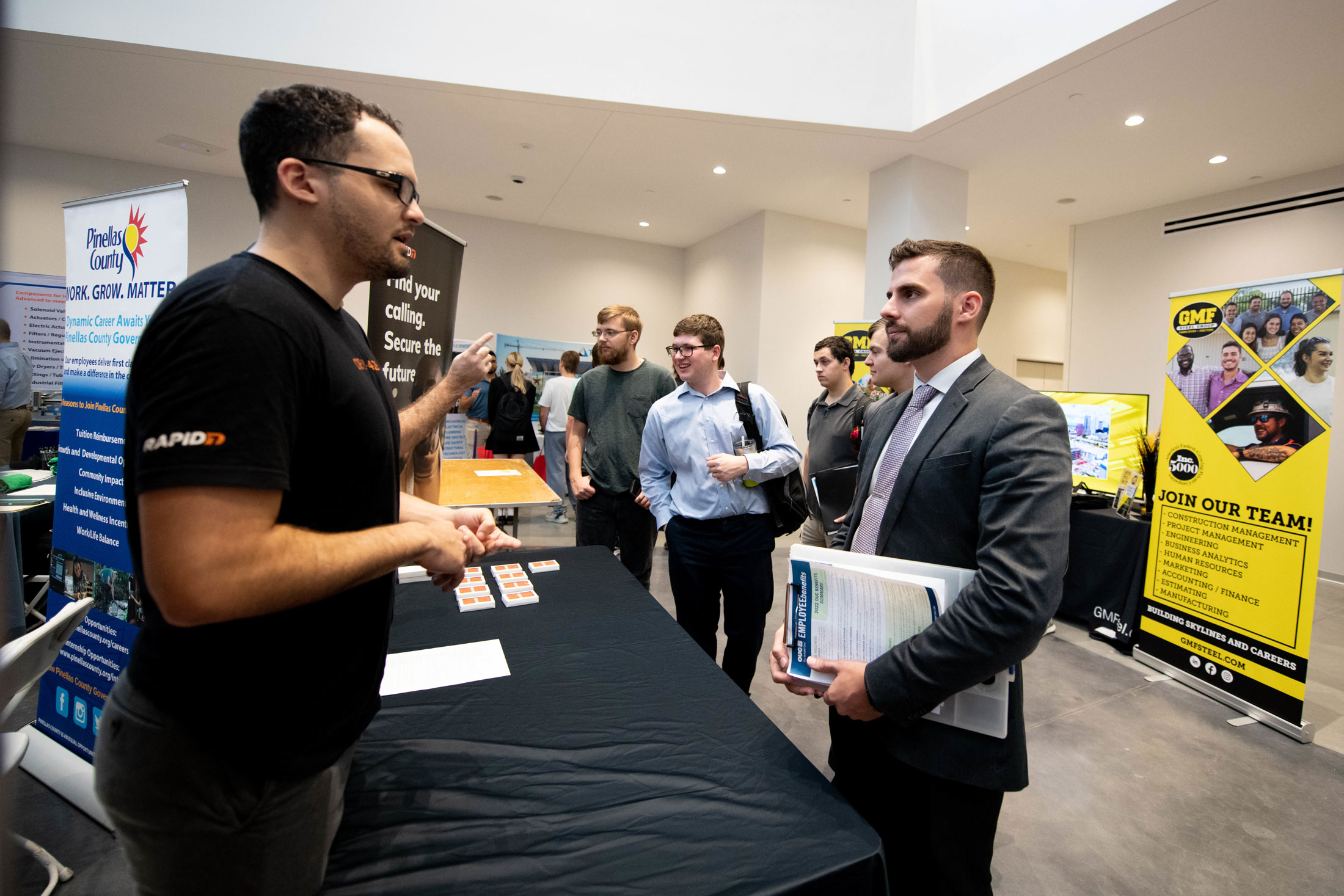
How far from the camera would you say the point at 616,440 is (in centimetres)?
312

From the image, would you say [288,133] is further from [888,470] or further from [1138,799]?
[1138,799]

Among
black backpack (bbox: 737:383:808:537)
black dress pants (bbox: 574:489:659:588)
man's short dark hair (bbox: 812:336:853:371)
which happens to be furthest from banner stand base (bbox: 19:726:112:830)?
man's short dark hair (bbox: 812:336:853:371)

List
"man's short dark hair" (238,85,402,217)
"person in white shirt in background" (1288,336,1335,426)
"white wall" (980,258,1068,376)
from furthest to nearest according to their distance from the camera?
1. "white wall" (980,258,1068,376)
2. "person in white shirt in background" (1288,336,1335,426)
3. "man's short dark hair" (238,85,402,217)

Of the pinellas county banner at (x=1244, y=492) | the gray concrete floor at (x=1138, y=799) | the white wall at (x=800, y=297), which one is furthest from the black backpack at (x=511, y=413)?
the pinellas county banner at (x=1244, y=492)

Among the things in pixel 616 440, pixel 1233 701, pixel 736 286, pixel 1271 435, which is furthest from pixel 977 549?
pixel 736 286

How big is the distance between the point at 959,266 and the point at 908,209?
14.9 feet

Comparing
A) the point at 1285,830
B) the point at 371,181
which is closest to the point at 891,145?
the point at 1285,830

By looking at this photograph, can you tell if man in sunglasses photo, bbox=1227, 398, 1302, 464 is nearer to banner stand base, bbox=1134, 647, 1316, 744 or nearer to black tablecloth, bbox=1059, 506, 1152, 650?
black tablecloth, bbox=1059, 506, 1152, 650

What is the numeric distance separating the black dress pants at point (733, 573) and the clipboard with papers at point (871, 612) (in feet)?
3.89

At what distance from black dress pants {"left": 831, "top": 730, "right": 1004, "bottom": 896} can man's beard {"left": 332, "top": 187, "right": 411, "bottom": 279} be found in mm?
1305

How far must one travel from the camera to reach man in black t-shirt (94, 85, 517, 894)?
27.9 inches

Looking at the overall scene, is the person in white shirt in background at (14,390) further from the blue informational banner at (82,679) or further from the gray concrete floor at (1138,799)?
the blue informational banner at (82,679)

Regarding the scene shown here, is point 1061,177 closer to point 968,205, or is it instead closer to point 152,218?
point 968,205

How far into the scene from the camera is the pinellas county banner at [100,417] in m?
1.93
